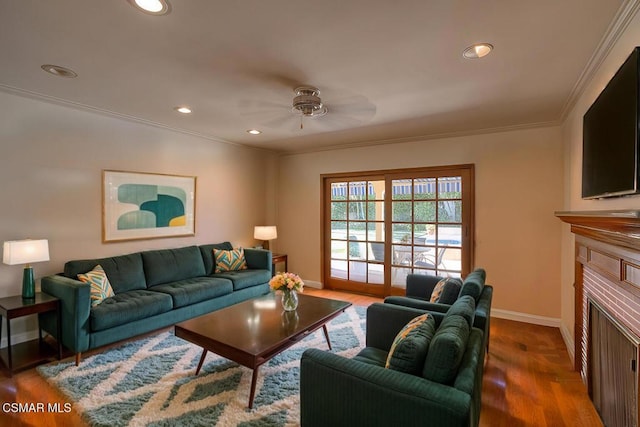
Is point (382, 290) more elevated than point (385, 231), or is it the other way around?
point (385, 231)

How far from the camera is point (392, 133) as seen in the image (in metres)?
4.33

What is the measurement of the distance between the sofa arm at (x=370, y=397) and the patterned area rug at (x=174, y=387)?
59 centimetres

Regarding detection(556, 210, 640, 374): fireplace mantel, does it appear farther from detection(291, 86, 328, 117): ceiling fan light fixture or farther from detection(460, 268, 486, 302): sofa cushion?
detection(291, 86, 328, 117): ceiling fan light fixture

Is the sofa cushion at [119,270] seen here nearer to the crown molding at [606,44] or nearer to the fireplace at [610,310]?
the fireplace at [610,310]

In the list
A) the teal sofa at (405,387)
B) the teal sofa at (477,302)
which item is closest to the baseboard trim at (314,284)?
the teal sofa at (477,302)

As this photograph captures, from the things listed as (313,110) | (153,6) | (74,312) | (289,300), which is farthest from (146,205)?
(153,6)

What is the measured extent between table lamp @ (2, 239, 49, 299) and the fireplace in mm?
4057

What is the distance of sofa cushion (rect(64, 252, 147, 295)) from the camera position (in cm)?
313

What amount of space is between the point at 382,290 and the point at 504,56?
363 centimetres

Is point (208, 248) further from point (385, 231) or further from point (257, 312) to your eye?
point (385, 231)

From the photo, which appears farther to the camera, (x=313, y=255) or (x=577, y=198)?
(x=313, y=255)

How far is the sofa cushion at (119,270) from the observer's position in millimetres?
→ 3131

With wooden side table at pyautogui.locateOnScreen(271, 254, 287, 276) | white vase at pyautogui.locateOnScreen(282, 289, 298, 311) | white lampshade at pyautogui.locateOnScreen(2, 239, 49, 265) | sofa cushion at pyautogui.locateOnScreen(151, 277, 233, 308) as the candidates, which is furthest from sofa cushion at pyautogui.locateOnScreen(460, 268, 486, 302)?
white lampshade at pyautogui.locateOnScreen(2, 239, 49, 265)

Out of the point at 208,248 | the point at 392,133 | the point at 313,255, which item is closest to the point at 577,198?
the point at 392,133
